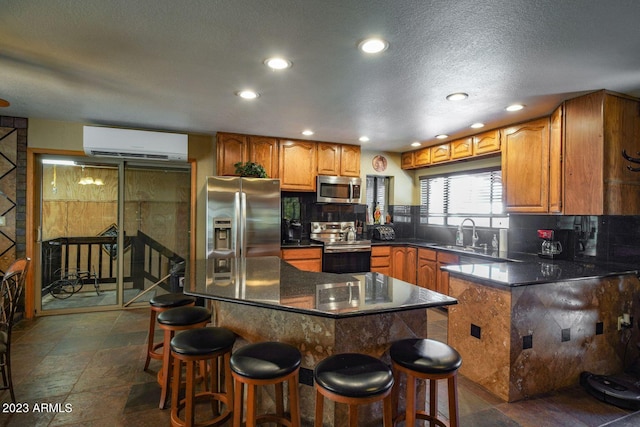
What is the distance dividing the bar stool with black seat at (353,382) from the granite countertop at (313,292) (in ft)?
0.67

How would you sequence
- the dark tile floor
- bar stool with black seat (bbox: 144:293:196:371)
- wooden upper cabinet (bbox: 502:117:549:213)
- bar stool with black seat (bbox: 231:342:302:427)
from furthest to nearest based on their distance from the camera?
wooden upper cabinet (bbox: 502:117:549:213) < bar stool with black seat (bbox: 144:293:196:371) < the dark tile floor < bar stool with black seat (bbox: 231:342:302:427)

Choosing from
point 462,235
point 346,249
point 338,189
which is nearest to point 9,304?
point 346,249

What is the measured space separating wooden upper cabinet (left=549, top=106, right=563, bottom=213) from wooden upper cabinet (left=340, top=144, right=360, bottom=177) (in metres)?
2.43

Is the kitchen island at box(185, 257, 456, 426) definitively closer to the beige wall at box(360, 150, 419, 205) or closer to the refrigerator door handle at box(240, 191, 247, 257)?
the refrigerator door handle at box(240, 191, 247, 257)

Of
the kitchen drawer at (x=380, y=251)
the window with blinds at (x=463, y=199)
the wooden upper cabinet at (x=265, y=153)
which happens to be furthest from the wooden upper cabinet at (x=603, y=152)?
the wooden upper cabinet at (x=265, y=153)

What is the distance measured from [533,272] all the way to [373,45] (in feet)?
6.91

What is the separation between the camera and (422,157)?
5004 mm

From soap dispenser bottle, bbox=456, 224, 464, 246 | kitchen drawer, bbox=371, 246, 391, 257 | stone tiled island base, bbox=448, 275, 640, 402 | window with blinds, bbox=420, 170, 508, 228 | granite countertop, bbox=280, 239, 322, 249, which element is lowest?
stone tiled island base, bbox=448, 275, 640, 402

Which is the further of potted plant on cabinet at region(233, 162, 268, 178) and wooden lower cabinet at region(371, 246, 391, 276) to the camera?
wooden lower cabinet at region(371, 246, 391, 276)

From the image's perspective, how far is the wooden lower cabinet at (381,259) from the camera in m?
4.70

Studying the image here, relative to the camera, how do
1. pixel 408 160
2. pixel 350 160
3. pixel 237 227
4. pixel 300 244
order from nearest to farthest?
1. pixel 237 227
2. pixel 300 244
3. pixel 350 160
4. pixel 408 160

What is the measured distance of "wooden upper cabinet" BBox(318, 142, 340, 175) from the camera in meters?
4.65

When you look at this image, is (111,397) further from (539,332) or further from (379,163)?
(379,163)

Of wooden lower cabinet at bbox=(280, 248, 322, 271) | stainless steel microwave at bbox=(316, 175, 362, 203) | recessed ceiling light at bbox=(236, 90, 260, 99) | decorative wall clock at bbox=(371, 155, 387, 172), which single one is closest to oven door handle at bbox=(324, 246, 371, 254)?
wooden lower cabinet at bbox=(280, 248, 322, 271)
